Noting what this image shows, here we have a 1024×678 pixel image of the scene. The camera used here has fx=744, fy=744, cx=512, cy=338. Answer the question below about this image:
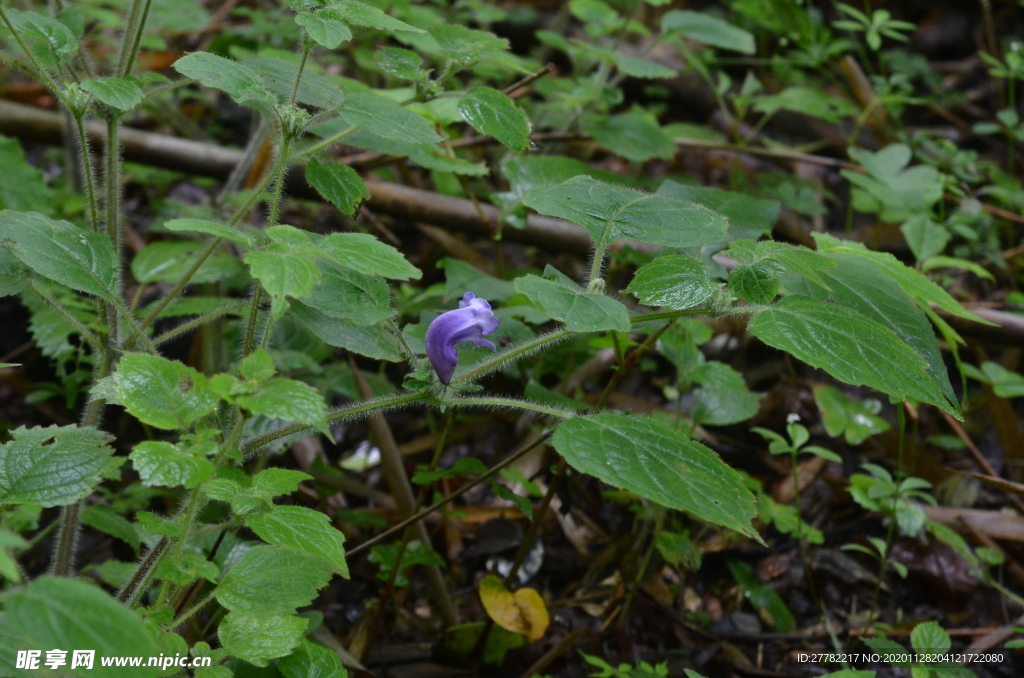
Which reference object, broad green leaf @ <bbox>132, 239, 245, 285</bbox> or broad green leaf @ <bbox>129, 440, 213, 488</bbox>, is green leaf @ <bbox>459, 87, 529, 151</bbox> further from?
broad green leaf @ <bbox>132, 239, 245, 285</bbox>

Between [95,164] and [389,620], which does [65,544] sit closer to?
[389,620]

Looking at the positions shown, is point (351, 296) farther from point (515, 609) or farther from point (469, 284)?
point (515, 609)

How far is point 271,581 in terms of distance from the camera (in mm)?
1347

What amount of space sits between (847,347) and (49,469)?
4.46 ft

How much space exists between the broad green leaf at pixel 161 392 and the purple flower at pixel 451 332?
405mm

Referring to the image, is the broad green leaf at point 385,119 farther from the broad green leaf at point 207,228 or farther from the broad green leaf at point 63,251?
the broad green leaf at point 63,251

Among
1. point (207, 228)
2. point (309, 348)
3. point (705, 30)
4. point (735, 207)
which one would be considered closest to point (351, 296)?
point (207, 228)

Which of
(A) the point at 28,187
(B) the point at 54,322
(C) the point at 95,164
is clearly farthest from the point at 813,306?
A: (C) the point at 95,164

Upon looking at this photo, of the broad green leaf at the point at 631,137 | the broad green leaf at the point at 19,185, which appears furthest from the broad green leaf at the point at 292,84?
the broad green leaf at the point at 631,137

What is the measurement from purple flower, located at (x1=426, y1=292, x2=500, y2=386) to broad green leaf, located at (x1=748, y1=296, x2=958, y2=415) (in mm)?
490

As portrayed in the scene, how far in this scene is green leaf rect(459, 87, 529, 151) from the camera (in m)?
1.77

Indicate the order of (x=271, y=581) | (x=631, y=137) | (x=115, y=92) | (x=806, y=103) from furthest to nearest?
1. (x=806, y=103)
2. (x=631, y=137)
3. (x=115, y=92)
4. (x=271, y=581)

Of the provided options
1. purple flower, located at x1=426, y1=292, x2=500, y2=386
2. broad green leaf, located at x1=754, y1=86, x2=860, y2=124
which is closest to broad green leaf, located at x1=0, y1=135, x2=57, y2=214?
purple flower, located at x1=426, y1=292, x2=500, y2=386

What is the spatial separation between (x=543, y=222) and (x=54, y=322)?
5.71ft
